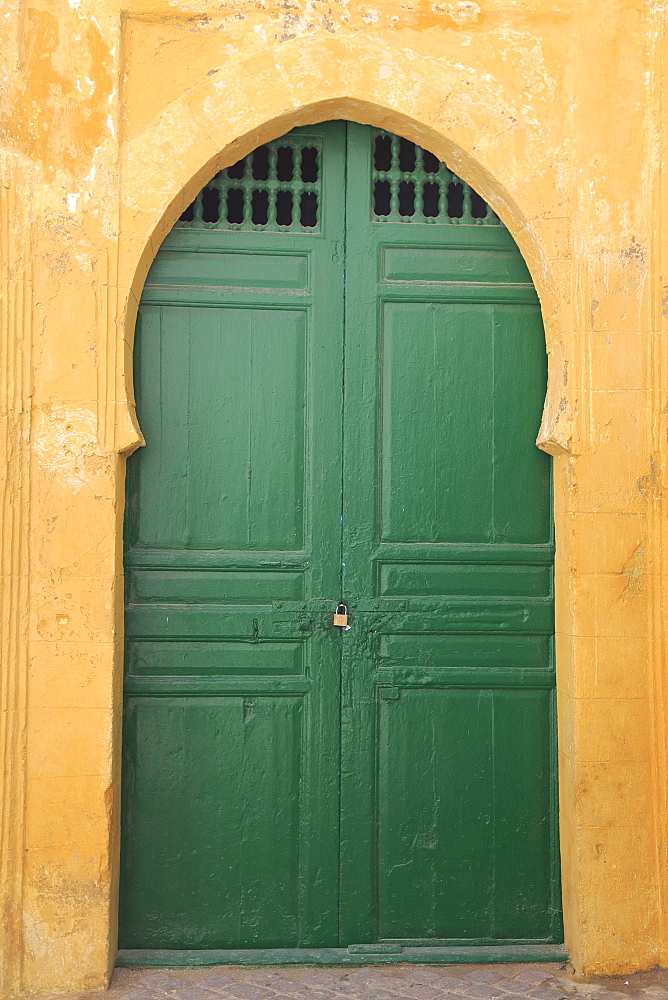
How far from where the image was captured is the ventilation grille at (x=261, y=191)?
488 centimetres

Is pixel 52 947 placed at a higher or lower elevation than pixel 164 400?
lower

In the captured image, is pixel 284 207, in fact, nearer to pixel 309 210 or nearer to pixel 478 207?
pixel 309 210

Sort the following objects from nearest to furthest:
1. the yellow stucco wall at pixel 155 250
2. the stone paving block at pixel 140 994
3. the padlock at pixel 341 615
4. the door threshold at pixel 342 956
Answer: the stone paving block at pixel 140 994
the yellow stucco wall at pixel 155 250
the door threshold at pixel 342 956
the padlock at pixel 341 615

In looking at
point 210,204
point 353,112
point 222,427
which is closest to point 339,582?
point 222,427

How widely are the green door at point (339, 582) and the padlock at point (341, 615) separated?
5 cm

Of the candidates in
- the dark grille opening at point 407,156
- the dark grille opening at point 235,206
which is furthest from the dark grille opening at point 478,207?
the dark grille opening at point 235,206

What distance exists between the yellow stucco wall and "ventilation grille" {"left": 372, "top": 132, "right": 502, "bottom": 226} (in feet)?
0.77

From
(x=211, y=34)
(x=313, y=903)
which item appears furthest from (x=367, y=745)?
(x=211, y=34)

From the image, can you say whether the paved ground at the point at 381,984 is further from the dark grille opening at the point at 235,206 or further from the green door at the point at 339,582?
the dark grille opening at the point at 235,206

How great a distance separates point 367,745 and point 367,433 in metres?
1.58

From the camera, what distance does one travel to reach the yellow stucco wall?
4.43 m

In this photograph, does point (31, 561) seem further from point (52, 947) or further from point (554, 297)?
point (554, 297)

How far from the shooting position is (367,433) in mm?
4840

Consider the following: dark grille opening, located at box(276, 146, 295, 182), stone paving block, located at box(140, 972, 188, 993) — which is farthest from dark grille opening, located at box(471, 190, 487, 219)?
stone paving block, located at box(140, 972, 188, 993)
